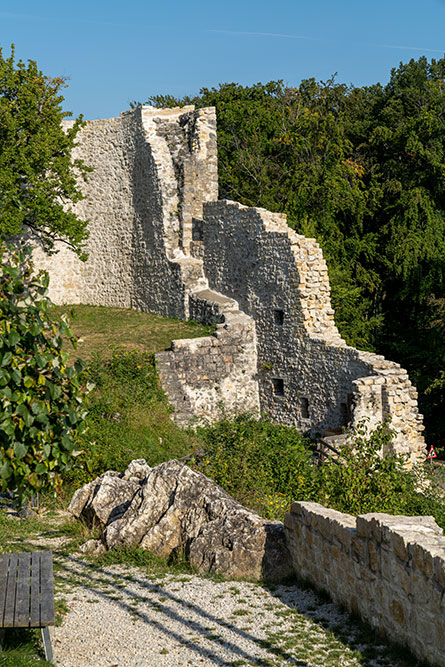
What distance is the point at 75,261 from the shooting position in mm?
21234

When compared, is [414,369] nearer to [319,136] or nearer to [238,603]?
[319,136]

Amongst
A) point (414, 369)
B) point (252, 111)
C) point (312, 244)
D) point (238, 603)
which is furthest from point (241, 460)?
point (252, 111)

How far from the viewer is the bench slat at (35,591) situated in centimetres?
586

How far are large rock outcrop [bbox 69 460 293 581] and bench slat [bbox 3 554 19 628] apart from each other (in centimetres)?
233

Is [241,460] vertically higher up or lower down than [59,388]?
lower down

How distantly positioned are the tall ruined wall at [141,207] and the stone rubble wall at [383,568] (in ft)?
35.5

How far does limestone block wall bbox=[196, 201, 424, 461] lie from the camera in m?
14.9

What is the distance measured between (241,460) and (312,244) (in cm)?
575

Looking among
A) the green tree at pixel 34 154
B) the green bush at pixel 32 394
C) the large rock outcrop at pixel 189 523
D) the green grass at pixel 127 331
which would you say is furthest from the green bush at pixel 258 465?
the green tree at pixel 34 154

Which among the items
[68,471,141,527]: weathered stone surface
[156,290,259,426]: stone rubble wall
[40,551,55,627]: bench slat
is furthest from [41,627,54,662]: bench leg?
[156,290,259,426]: stone rubble wall

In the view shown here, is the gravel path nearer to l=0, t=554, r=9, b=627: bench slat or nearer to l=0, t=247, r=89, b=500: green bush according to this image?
l=0, t=554, r=9, b=627: bench slat

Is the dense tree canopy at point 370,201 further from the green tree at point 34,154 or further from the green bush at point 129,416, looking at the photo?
the green bush at point 129,416

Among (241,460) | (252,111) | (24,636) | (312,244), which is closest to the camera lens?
(24,636)

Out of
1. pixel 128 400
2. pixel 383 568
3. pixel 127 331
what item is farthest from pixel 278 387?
pixel 383 568
